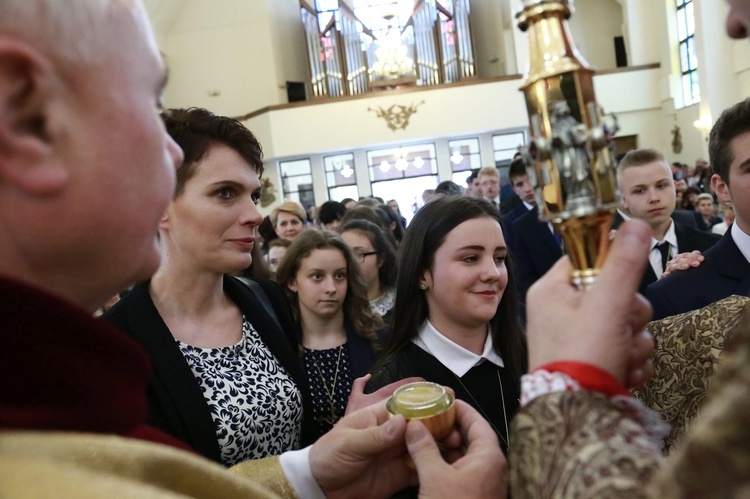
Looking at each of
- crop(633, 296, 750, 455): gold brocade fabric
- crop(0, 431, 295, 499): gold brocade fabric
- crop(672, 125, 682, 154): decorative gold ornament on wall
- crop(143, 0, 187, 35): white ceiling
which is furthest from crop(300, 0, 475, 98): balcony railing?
crop(0, 431, 295, 499): gold brocade fabric

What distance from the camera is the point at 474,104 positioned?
16.0m

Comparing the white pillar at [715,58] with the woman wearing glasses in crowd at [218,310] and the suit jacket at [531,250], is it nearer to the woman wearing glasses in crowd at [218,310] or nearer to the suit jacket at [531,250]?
the suit jacket at [531,250]

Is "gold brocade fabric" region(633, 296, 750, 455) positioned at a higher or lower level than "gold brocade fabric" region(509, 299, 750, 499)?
lower

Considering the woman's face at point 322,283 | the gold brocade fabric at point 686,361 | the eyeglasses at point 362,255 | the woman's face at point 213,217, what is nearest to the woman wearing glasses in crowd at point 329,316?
the woman's face at point 322,283

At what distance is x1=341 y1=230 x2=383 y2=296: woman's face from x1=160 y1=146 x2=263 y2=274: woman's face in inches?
77.1

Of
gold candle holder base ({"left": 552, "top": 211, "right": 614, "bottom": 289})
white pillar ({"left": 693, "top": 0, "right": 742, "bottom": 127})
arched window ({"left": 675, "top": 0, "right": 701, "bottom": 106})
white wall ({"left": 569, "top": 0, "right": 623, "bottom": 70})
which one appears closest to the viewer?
gold candle holder base ({"left": 552, "top": 211, "right": 614, "bottom": 289})

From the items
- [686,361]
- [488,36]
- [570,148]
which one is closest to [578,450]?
[570,148]

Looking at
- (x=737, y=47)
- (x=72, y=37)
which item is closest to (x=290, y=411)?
(x=72, y=37)

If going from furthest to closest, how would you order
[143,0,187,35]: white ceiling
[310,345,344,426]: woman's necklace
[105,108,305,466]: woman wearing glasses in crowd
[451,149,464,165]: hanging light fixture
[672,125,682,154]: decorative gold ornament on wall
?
[451,149,464,165]: hanging light fixture → [143,0,187,35]: white ceiling → [672,125,682,154]: decorative gold ornament on wall → [310,345,344,426]: woman's necklace → [105,108,305,466]: woman wearing glasses in crowd

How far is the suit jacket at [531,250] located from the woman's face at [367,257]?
1.01m

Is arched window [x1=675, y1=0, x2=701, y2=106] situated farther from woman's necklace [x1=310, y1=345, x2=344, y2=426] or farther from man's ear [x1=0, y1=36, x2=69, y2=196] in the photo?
man's ear [x1=0, y1=36, x2=69, y2=196]

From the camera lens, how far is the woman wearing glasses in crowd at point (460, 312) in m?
2.15

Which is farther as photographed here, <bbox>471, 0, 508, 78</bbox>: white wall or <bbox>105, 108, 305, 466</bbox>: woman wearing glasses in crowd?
<bbox>471, 0, 508, 78</bbox>: white wall

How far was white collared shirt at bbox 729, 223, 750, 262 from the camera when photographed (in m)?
2.43
